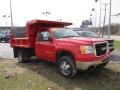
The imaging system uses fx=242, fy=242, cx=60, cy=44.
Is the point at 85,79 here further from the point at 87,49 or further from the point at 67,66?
the point at 87,49

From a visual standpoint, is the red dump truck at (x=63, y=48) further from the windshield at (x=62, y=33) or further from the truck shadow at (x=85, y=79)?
the truck shadow at (x=85, y=79)

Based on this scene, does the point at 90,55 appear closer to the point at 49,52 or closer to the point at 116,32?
the point at 49,52

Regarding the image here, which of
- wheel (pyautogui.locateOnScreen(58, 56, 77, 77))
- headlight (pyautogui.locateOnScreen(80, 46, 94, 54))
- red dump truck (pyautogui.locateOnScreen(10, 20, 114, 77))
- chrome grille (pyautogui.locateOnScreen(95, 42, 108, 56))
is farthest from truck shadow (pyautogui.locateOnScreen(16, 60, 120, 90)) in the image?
headlight (pyautogui.locateOnScreen(80, 46, 94, 54))

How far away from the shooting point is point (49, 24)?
1162 cm

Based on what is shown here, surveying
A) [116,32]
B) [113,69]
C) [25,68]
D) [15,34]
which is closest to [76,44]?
[113,69]

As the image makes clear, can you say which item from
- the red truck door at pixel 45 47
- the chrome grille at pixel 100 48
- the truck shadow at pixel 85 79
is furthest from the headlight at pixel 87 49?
the red truck door at pixel 45 47

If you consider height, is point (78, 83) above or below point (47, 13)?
below

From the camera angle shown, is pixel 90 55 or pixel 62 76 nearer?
pixel 90 55

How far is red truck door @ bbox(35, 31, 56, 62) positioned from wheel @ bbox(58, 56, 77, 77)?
1.92 feet

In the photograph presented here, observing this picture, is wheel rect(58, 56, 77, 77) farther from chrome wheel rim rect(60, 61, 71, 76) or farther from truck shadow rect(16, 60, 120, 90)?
truck shadow rect(16, 60, 120, 90)

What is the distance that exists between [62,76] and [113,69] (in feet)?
7.98

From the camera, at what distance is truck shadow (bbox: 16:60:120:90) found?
8.10 metres

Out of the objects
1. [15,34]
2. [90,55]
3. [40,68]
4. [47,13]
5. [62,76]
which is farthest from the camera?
[47,13]

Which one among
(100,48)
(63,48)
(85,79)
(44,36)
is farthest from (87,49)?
(44,36)
